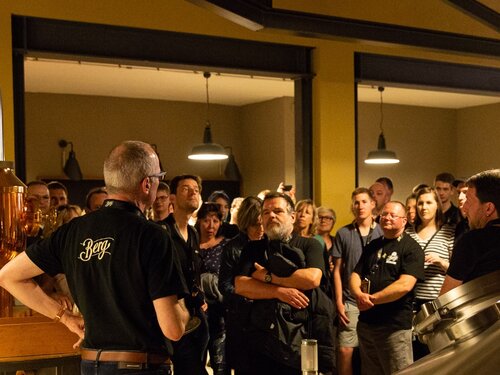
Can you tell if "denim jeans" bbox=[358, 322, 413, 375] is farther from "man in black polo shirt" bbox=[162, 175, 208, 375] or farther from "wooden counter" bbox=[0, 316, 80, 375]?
"wooden counter" bbox=[0, 316, 80, 375]

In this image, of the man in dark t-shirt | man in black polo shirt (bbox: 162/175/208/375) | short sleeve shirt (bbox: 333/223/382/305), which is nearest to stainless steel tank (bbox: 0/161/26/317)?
man in black polo shirt (bbox: 162/175/208/375)

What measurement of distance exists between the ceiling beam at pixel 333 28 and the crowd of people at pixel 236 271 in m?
0.99

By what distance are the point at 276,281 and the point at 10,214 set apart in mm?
1956

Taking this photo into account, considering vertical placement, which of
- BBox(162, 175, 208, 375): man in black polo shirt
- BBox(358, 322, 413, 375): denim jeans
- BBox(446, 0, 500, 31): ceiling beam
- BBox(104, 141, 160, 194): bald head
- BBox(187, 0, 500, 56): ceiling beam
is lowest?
BBox(358, 322, 413, 375): denim jeans

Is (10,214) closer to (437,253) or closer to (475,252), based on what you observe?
(475,252)

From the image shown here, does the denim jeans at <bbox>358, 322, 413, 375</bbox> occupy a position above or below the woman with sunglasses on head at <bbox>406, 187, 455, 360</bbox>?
below

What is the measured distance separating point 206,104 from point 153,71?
11.0 ft

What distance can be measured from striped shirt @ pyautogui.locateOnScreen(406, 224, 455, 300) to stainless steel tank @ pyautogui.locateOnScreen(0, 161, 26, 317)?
300 centimetres

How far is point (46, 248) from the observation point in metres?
2.46

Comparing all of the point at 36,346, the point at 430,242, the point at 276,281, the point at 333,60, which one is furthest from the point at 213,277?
the point at 333,60

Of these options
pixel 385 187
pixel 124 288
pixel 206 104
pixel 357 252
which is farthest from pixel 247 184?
pixel 124 288

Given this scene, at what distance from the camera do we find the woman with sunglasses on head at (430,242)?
496cm

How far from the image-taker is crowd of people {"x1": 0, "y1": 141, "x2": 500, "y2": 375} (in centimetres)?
234

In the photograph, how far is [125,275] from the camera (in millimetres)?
2326
